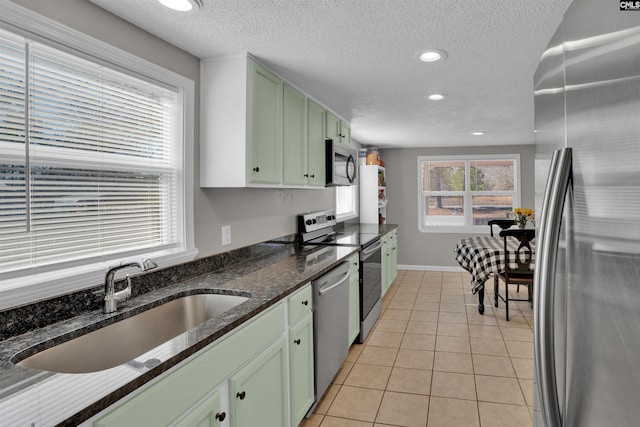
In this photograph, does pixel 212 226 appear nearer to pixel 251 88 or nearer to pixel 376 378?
pixel 251 88

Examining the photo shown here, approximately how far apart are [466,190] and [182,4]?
5.86 m

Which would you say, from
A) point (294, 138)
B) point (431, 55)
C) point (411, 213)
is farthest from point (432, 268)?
point (431, 55)

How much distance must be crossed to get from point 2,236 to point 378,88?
2.52m

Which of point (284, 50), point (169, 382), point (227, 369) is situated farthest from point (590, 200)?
point (284, 50)

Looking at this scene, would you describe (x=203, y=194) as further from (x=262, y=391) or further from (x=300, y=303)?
(x=262, y=391)

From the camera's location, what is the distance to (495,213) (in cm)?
659

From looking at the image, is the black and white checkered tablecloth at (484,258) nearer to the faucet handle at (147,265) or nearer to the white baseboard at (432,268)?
the white baseboard at (432,268)

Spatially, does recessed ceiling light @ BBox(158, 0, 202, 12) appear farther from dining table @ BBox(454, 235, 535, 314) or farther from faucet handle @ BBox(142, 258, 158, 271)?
dining table @ BBox(454, 235, 535, 314)

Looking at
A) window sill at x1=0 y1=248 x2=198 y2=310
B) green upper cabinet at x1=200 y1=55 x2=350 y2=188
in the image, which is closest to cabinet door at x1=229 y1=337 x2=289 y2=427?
window sill at x1=0 y1=248 x2=198 y2=310

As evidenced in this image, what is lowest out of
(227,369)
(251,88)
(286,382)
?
(286,382)

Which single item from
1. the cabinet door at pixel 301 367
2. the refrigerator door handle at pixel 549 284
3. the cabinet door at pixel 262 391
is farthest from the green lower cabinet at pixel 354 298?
the refrigerator door handle at pixel 549 284

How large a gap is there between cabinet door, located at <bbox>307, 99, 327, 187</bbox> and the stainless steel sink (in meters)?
1.53

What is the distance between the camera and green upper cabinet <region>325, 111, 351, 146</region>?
371 cm

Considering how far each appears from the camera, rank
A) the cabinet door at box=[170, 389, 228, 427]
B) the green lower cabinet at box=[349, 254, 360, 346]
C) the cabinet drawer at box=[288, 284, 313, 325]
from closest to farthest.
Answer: the cabinet door at box=[170, 389, 228, 427] → the cabinet drawer at box=[288, 284, 313, 325] → the green lower cabinet at box=[349, 254, 360, 346]
